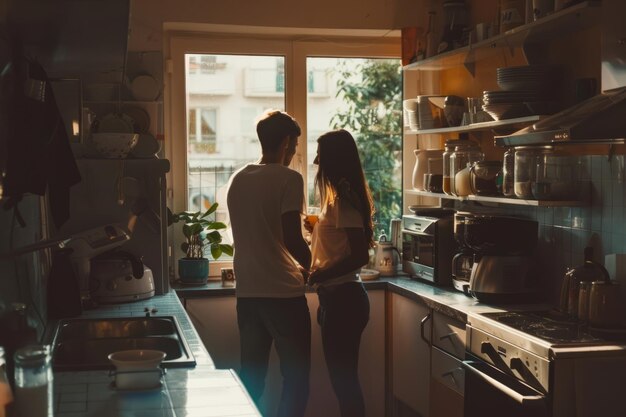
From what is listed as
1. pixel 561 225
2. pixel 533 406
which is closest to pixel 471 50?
pixel 561 225

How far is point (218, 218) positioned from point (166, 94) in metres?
0.70

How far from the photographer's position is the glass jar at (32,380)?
1403mm

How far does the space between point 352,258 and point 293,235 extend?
27 cm

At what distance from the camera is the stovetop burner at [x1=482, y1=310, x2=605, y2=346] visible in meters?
2.71

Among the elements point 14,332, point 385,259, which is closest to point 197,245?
point 385,259

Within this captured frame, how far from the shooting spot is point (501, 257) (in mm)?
3385

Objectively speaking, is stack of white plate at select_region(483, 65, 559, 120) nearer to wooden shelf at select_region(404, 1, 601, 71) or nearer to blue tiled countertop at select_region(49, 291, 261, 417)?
wooden shelf at select_region(404, 1, 601, 71)

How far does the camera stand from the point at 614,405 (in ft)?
8.64

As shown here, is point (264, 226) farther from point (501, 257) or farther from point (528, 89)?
point (528, 89)

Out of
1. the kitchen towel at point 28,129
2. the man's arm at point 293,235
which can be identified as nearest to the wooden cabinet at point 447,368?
the man's arm at point 293,235

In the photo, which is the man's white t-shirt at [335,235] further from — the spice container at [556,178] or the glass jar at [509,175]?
the spice container at [556,178]

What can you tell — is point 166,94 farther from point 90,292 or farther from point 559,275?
point 559,275

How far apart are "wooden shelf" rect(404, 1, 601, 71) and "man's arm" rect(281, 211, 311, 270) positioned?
1.14m

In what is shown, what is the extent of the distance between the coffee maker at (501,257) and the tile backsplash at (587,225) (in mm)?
80
